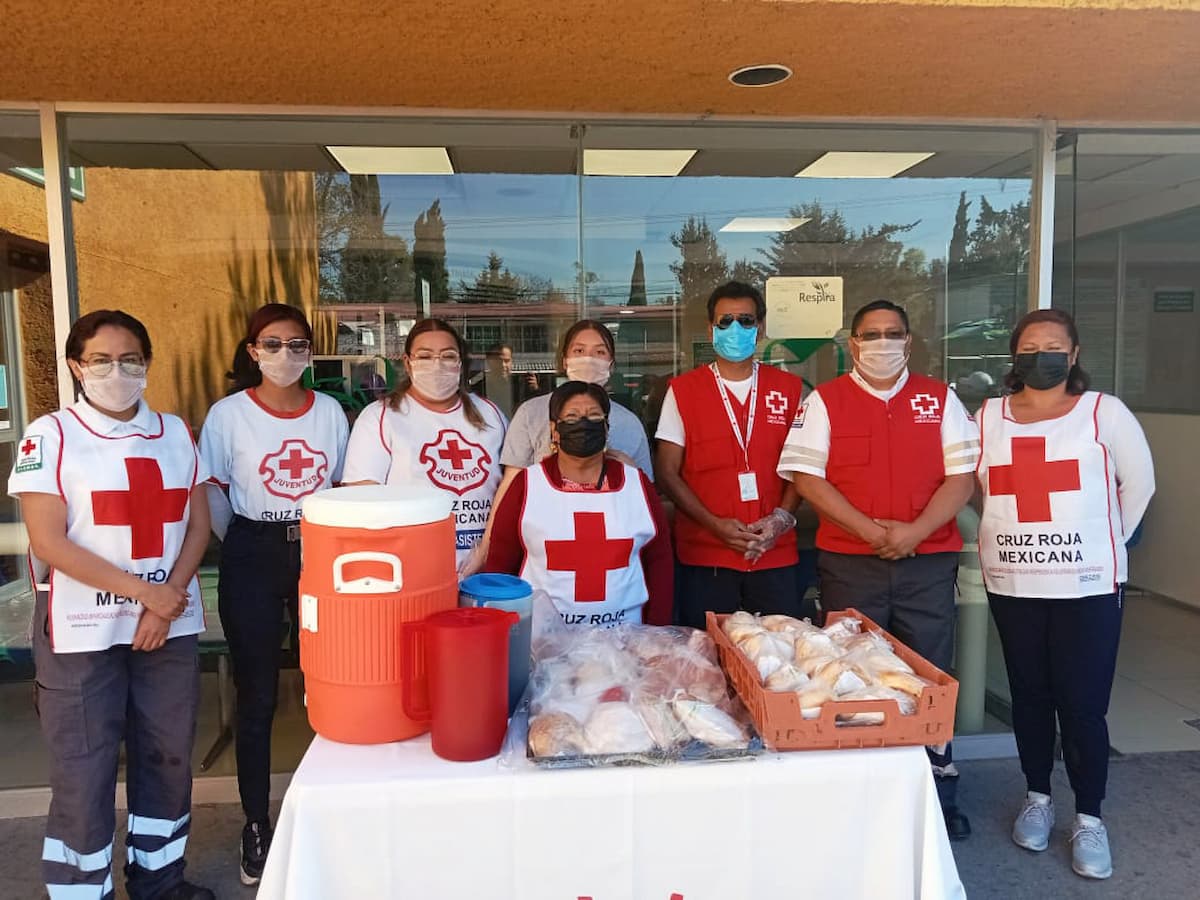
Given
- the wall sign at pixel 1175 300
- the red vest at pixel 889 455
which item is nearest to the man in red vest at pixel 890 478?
the red vest at pixel 889 455

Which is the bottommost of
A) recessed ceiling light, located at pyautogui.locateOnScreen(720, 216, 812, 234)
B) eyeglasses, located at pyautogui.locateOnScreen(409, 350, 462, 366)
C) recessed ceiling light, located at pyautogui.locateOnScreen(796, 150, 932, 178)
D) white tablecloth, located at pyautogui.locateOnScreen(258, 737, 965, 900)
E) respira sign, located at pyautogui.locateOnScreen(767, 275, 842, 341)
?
white tablecloth, located at pyautogui.locateOnScreen(258, 737, 965, 900)

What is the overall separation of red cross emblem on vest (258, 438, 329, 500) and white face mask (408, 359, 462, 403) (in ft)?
1.27

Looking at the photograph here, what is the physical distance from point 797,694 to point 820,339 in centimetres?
299

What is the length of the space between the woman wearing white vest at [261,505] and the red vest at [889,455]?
5.35 ft

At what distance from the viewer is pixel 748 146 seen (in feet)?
12.4

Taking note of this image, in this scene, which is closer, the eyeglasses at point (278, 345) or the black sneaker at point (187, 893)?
the black sneaker at point (187, 893)

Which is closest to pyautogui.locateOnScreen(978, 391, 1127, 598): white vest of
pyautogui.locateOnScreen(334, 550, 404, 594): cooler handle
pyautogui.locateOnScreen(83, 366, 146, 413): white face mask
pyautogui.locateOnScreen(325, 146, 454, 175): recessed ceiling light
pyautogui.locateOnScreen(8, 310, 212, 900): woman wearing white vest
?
pyautogui.locateOnScreen(334, 550, 404, 594): cooler handle

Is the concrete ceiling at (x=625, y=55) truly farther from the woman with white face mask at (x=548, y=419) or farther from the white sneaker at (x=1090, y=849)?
the white sneaker at (x=1090, y=849)

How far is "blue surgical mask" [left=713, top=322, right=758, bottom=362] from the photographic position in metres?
2.93

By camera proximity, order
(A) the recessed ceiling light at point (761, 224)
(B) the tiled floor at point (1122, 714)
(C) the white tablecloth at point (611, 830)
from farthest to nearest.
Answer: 1. (A) the recessed ceiling light at point (761, 224)
2. (B) the tiled floor at point (1122, 714)
3. (C) the white tablecloth at point (611, 830)

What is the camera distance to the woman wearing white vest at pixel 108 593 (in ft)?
7.22

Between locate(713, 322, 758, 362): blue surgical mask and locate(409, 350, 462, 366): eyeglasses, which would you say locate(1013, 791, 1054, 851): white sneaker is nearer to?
locate(713, 322, 758, 362): blue surgical mask

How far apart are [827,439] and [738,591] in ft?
2.07

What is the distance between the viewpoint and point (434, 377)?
2.76m
